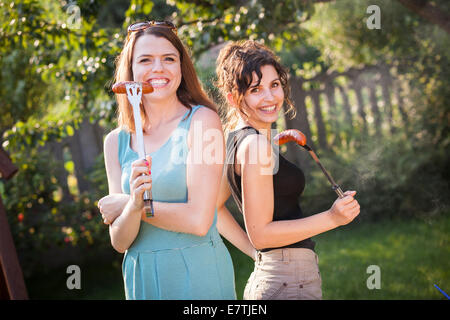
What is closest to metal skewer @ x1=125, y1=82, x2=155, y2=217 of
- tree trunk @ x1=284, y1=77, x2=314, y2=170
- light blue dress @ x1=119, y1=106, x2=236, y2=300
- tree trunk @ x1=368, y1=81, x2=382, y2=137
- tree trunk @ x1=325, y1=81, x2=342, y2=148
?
light blue dress @ x1=119, y1=106, x2=236, y2=300

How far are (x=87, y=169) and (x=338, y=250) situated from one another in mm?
2496

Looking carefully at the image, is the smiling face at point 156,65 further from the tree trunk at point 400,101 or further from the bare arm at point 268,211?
the tree trunk at point 400,101

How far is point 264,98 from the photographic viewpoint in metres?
1.76

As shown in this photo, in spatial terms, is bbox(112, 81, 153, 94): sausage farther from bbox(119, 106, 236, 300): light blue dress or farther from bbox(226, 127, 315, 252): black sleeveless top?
bbox(226, 127, 315, 252): black sleeveless top

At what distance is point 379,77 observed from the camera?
5.90 meters

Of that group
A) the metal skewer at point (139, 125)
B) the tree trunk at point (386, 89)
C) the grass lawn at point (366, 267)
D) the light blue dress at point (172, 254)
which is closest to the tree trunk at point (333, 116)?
the tree trunk at point (386, 89)

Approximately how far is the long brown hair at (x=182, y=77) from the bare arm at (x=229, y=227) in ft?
1.03

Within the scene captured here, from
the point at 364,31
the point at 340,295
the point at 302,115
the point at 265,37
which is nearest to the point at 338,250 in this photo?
the point at 340,295

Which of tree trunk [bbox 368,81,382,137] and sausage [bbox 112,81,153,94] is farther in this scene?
tree trunk [bbox 368,81,382,137]

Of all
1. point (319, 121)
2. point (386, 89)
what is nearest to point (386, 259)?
point (319, 121)

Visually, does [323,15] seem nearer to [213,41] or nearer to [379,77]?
[379,77]

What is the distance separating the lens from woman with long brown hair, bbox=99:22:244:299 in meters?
1.56

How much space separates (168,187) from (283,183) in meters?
0.38
